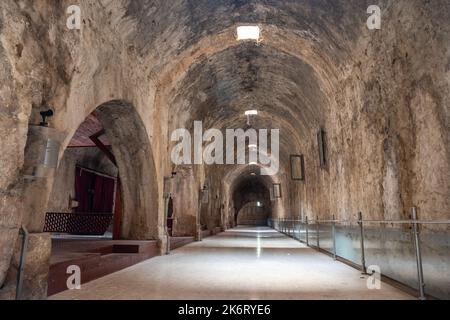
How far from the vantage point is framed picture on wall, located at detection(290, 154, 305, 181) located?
45.0ft

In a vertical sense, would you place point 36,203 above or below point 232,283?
above

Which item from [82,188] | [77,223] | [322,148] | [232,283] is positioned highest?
[322,148]

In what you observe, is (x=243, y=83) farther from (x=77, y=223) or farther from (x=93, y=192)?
(x=93, y=192)

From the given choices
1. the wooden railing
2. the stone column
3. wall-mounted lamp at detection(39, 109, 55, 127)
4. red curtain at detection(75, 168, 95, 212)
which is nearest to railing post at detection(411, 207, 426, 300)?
the stone column

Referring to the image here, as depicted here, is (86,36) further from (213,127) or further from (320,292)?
(213,127)

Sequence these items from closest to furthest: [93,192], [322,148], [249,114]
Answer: [322,148] < [249,114] < [93,192]

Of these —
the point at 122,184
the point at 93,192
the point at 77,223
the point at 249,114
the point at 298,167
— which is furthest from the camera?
the point at 93,192

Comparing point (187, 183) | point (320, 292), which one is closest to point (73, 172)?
point (187, 183)

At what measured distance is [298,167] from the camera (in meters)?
14.1

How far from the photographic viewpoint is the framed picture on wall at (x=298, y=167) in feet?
45.0

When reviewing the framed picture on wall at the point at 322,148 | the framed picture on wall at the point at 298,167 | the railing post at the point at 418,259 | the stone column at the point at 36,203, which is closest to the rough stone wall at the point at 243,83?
→ the stone column at the point at 36,203

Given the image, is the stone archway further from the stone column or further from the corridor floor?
the corridor floor

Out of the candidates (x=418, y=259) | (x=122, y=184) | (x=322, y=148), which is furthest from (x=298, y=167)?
(x=418, y=259)

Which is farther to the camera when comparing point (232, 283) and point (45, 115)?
point (232, 283)
